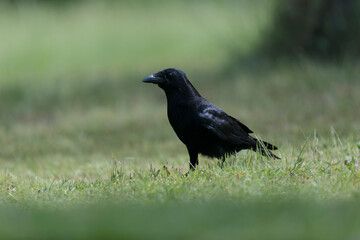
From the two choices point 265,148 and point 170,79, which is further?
point 170,79

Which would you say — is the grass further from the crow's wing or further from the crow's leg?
the crow's wing

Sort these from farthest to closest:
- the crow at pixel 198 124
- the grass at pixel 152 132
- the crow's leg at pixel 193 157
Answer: the crow's leg at pixel 193 157
the crow at pixel 198 124
the grass at pixel 152 132

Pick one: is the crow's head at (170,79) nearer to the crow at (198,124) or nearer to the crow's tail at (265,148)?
the crow at (198,124)

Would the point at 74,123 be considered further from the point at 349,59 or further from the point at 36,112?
the point at 349,59

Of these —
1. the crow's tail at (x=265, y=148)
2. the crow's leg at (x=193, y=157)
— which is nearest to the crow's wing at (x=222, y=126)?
the crow's tail at (x=265, y=148)

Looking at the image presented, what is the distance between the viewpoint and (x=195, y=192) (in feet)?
14.8

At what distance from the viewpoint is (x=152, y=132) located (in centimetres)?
876

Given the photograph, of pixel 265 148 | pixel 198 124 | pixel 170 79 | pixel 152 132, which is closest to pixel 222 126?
pixel 198 124

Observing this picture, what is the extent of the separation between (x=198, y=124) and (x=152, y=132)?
11.3 ft

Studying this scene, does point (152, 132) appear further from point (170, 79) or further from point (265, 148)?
point (265, 148)

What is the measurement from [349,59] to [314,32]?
803 mm

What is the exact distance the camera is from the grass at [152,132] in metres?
3.49

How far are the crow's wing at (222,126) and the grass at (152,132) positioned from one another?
260 mm

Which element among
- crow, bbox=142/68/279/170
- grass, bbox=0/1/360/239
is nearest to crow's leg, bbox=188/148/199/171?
crow, bbox=142/68/279/170
